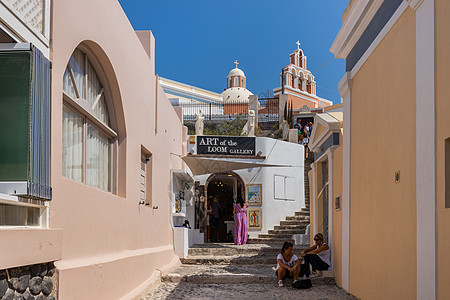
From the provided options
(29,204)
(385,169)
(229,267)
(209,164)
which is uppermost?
(209,164)

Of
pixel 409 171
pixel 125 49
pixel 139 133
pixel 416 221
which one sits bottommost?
pixel 416 221

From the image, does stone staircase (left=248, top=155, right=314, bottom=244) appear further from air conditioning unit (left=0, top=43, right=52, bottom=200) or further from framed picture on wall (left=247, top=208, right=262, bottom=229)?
air conditioning unit (left=0, top=43, right=52, bottom=200)

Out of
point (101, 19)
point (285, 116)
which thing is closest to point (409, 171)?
point (101, 19)

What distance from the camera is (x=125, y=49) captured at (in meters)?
8.23

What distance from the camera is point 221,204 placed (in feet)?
74.0

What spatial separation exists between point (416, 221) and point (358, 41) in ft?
12.6

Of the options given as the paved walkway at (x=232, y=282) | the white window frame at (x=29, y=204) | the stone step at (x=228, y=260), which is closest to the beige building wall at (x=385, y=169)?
the paved walkway at (x=232, y=282)

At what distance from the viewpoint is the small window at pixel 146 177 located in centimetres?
1023

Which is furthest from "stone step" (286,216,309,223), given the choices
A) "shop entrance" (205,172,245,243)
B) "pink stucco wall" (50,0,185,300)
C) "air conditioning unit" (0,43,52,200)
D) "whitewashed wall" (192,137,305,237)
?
"air conditioning unit" (0,43,52,200)

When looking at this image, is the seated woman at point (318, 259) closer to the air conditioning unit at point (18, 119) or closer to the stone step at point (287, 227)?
the air conditioning unit at point (18, 119)

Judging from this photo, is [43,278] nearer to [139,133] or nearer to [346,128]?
[139,133]

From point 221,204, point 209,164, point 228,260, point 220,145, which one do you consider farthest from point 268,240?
point 221,204

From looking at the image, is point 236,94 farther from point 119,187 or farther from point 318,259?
point 119,187

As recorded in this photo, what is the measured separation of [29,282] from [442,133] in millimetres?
3505
